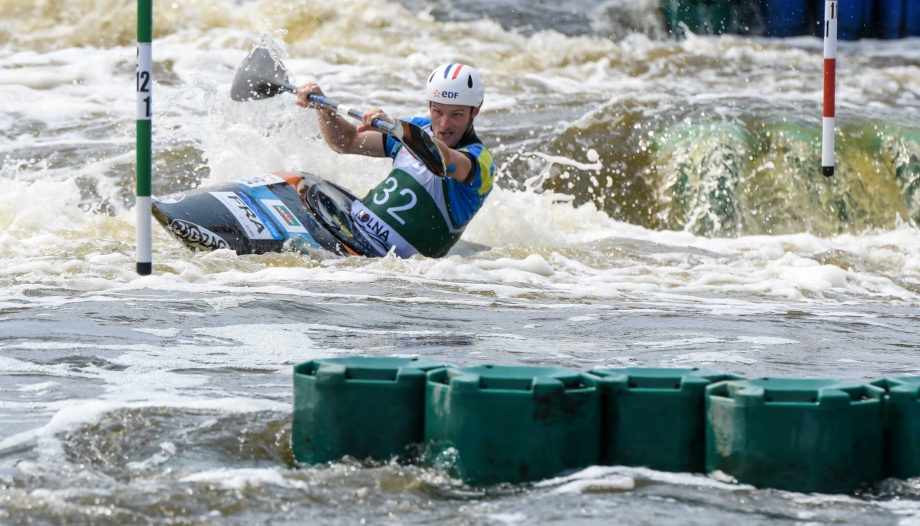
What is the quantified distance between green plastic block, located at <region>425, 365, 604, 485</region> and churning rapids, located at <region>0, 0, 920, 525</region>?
5 centimetres

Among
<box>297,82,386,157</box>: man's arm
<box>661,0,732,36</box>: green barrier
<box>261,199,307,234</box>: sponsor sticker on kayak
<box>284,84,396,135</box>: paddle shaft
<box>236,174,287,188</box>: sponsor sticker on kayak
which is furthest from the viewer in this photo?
<box>661,0,732,36</box>: green barrier

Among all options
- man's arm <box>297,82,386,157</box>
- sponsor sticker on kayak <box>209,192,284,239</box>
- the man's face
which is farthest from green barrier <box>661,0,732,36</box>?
sponsor sticker on kayak <box>209,192,284,239</box>

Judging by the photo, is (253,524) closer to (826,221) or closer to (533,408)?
(533,408)

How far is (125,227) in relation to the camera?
6875 millimetres

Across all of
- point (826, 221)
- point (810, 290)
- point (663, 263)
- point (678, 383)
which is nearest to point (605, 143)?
point (826, 221)

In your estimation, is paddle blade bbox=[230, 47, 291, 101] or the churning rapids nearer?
the churning rapids

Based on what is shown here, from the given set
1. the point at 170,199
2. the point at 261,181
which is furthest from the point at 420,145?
the point at 170,199

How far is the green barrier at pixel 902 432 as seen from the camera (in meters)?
2.49

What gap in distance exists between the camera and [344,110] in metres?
5.37

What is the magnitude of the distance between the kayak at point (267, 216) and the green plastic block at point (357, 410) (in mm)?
2868

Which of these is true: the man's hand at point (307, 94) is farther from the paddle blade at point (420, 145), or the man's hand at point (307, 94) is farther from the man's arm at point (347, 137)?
the paddle blade at point (420, 145)

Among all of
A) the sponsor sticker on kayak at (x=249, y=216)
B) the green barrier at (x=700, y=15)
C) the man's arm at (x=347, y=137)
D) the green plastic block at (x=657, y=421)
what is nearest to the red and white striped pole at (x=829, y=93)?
the man's arm at (x=347, y=137)

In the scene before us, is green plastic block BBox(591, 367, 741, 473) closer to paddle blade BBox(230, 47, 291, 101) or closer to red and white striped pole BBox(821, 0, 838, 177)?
paddle blade BBox(230, 47, 291, 101)

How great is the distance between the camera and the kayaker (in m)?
5.38
